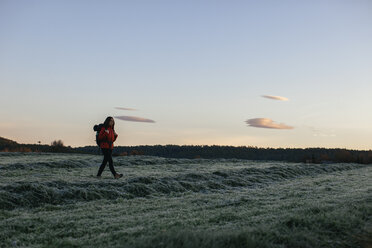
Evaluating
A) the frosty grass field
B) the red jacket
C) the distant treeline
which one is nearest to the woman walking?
the red jacket

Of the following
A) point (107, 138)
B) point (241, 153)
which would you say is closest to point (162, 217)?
point (107, 138)

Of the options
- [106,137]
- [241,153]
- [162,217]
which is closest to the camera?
[162,217]

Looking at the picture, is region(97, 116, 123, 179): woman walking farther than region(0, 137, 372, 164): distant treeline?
No

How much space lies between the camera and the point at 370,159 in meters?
75.8

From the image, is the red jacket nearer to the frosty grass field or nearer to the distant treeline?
the frosty grass field

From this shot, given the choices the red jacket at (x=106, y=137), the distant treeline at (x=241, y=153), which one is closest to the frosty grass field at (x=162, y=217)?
the red jacket at (x=106, y=137)

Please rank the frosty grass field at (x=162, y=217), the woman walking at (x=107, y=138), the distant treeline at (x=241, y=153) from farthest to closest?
the distant treeline at (x=241, y=153) → the woman walking at (x=107, y=138) → the frosty grass field at (x=162, y=217)

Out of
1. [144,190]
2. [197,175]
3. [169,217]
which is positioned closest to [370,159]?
[197,175]

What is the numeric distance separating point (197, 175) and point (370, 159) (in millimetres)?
65202

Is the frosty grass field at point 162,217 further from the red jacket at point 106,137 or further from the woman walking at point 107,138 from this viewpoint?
the red jacket at point 106,137

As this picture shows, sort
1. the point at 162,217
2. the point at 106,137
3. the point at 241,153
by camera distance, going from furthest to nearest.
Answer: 1. the point at 241,153
2. the point at 106,137
3. the point at 162,217

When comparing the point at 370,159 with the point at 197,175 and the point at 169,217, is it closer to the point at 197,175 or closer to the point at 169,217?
the point at 197,175

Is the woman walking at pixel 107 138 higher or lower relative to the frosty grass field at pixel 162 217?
higher

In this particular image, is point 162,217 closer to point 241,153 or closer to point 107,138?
point 107,138
